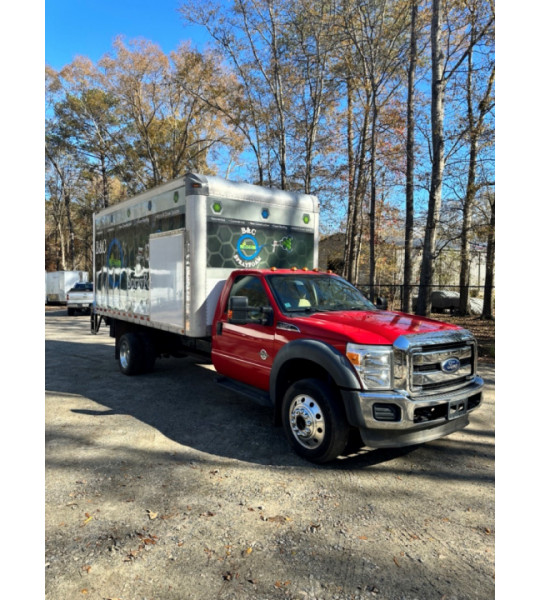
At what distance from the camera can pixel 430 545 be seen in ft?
9.25

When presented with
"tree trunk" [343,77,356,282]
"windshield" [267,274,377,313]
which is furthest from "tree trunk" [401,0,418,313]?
"windshield" [267,274,377,313]

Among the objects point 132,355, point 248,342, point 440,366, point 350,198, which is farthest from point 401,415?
point 350,198

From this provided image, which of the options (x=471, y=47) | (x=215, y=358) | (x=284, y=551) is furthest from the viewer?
(x=471, y=47)

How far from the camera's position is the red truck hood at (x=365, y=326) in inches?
148

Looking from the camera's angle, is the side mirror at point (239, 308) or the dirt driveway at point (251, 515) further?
the side mirror at point (239, 308)

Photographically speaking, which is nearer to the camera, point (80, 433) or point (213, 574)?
point (213, 574)

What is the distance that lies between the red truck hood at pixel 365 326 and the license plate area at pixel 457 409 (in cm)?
70

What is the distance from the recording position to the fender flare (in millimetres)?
3660

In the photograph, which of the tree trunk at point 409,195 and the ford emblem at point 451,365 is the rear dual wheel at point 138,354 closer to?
the ford emblem at point 451,365

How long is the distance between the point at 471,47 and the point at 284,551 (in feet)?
47.1

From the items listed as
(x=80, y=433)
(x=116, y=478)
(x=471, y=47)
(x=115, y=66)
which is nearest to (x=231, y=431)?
(x=116, y=478)

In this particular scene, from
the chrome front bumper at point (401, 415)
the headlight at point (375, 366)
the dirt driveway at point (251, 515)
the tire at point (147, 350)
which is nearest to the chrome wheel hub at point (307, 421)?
the dirt driveway at point (251, 515)
